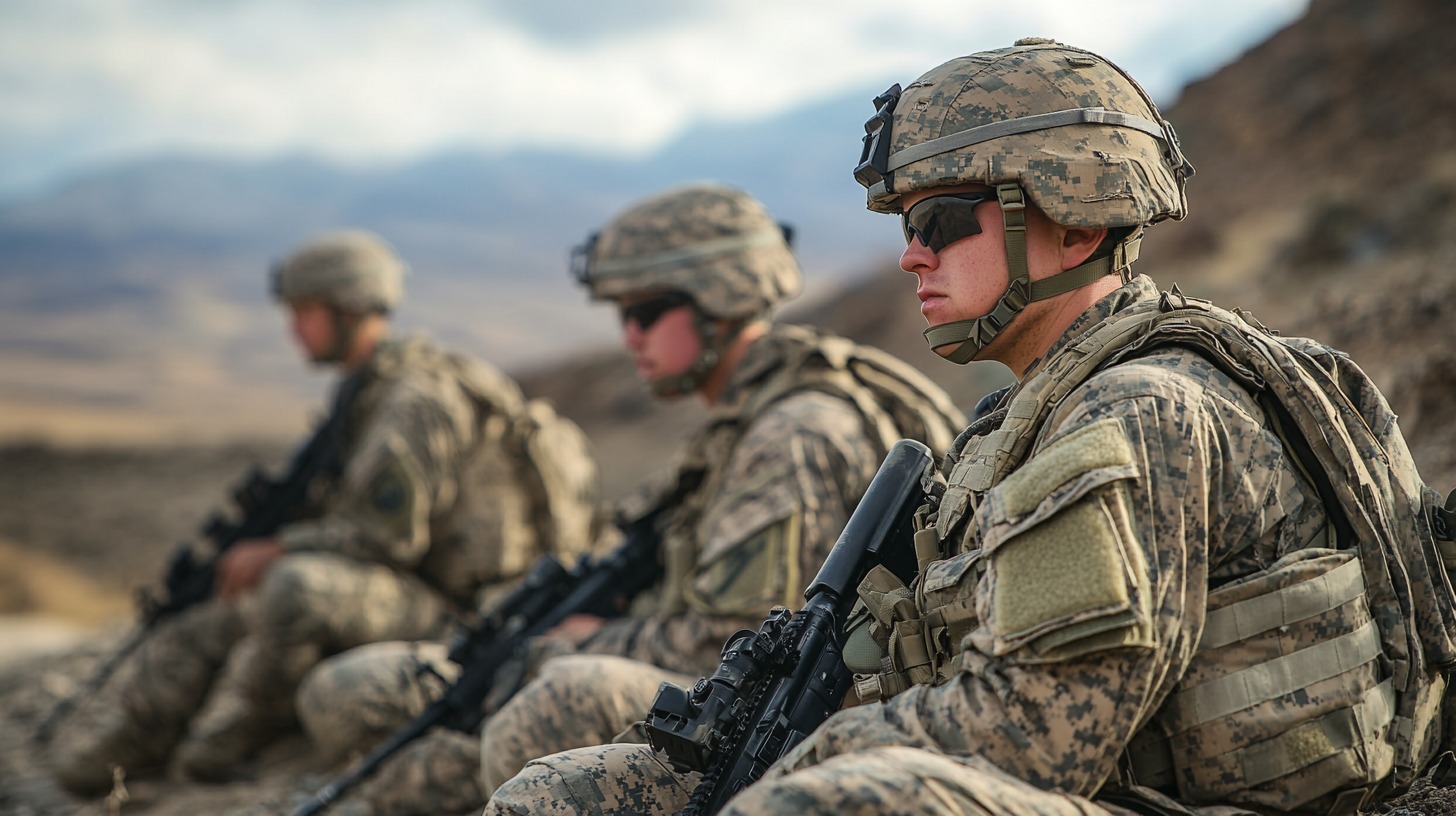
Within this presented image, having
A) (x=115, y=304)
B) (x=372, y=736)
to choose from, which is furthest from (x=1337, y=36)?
(x=115, y=304)

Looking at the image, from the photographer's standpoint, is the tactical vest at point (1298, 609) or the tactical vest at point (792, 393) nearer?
the tactical vest at point (1298, 609)

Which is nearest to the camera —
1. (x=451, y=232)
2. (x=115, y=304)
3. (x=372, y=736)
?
(x=372, y=736)

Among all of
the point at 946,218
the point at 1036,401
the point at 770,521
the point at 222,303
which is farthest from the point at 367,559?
the point at 222,303

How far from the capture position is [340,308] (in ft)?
27.4

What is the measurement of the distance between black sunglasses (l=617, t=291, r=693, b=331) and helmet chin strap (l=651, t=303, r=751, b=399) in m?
0.07

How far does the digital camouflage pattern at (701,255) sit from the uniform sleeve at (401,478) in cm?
200

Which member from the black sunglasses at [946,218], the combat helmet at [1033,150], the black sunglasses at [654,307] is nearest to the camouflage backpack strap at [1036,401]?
the combat helmet at [1033,150]

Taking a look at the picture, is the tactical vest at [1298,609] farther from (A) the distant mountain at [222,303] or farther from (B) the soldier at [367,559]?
(A) the distant mountain at [222,303]

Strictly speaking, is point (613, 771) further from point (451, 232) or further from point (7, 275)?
point (451, 232)

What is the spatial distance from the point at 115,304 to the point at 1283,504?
130 m

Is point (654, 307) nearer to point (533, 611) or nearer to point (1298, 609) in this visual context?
point (533, 611)

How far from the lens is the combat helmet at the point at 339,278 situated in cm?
833

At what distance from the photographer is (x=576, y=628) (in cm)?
540

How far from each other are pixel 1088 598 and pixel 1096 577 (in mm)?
40
